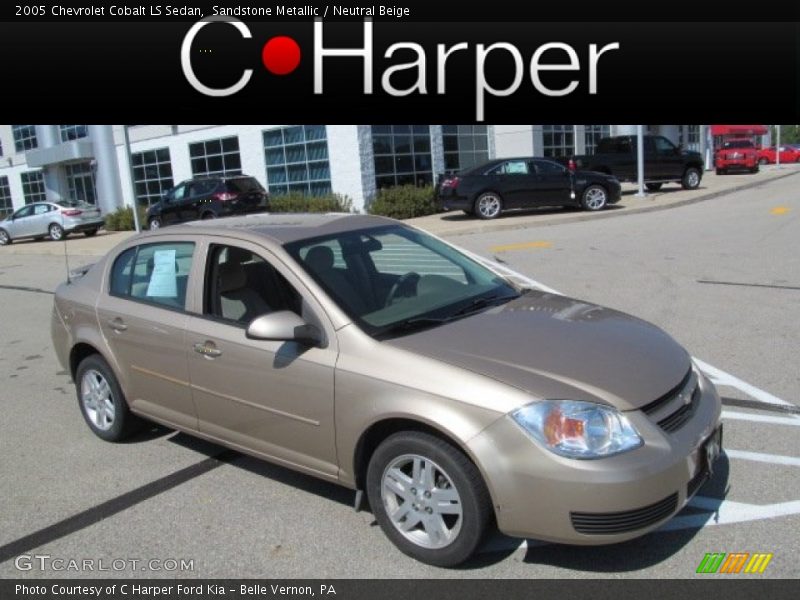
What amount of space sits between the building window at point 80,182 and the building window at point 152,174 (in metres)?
6.49

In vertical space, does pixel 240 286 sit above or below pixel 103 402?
above

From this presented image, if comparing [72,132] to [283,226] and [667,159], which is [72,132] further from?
[283,226]

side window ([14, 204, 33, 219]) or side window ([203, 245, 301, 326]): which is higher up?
side window ([203, 245, 301, 326])

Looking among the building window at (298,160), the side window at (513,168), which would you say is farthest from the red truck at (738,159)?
the building window at (298,160)

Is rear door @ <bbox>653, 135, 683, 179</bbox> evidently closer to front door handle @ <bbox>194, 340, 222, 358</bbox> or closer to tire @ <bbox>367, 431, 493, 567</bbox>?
front door handle @ <bbox>194, 340, 222, 358</bbox>

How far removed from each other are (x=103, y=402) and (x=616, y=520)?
11.6 ft

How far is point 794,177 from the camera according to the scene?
102 ft

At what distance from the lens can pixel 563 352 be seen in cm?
337

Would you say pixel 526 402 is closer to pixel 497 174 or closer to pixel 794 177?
pixel 497 174

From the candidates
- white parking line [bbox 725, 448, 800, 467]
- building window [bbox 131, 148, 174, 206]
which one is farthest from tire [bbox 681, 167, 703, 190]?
white parking line [bbox 725, 448, 800, 467]

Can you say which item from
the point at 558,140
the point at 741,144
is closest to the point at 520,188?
the point at 558,140

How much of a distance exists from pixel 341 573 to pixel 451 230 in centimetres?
1444

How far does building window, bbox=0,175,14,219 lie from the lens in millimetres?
44531

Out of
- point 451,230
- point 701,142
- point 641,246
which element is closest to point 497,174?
point 451,230
